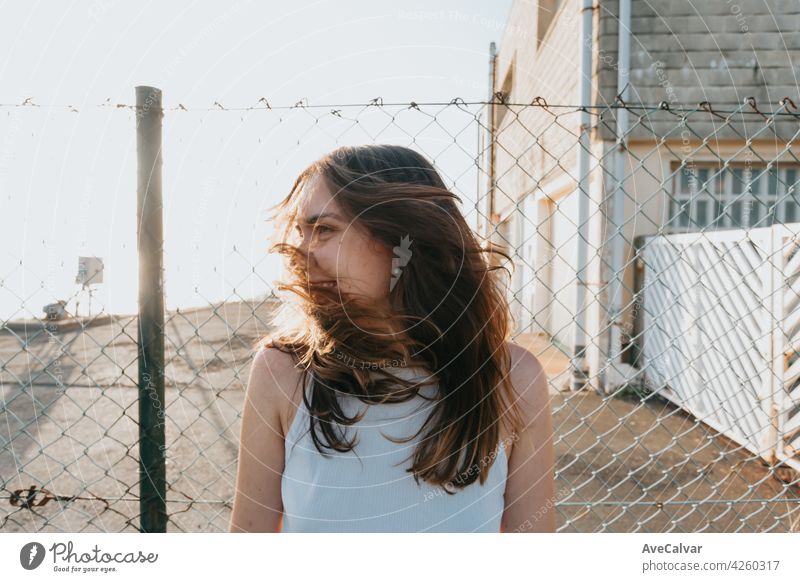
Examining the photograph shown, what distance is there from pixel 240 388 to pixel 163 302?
10.5ft

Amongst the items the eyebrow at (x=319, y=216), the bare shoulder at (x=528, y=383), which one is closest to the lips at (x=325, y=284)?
the eyebrow at (x=319, y=216)

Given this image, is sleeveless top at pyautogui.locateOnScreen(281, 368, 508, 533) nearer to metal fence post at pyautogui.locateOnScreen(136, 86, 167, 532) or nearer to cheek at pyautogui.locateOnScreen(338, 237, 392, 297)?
cheek at pyautogui.locateOnScreen(338, 237, 392, 297)

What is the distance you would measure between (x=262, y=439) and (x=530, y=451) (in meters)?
0.56

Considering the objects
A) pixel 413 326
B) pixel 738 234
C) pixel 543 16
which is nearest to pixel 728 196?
pixel 738 234

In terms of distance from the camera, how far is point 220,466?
107 inches

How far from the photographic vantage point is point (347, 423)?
1.08 meters

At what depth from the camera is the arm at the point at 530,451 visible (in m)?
1.12

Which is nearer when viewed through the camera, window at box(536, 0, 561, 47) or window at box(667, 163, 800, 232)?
window at box(667, 163, 800, 232)

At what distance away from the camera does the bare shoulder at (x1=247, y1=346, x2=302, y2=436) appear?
3.50 feet

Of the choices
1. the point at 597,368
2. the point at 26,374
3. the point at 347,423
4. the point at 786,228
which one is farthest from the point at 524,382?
the point at 26,374

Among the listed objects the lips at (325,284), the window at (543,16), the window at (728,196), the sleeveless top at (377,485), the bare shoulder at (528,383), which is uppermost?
the window at (543,16)

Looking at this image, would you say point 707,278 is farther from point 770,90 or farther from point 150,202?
point 150,202
